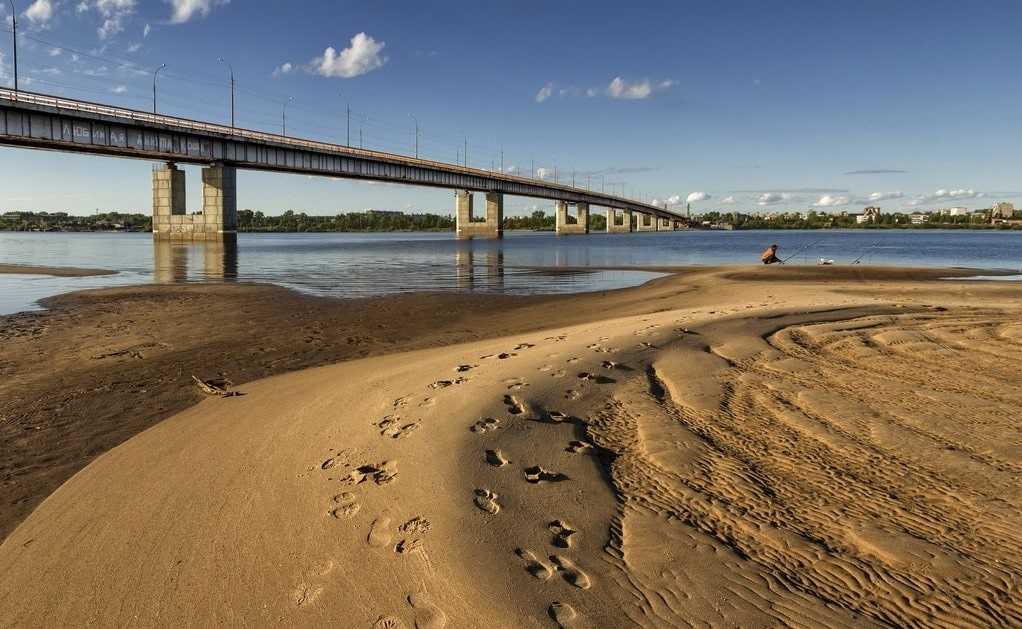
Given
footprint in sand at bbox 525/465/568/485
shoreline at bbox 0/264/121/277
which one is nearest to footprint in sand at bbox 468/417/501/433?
footprint in sand at bbox 525/465/568/485

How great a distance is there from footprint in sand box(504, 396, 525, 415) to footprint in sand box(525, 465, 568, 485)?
123 cm

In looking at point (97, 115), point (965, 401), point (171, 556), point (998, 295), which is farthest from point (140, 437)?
point (97, 115)

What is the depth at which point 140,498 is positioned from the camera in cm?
457

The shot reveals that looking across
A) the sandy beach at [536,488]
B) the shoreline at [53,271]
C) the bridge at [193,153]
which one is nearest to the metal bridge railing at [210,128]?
the bridge at [193,153]

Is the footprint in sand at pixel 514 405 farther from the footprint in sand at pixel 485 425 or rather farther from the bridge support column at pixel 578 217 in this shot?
the bridge support column at pixel 578 217

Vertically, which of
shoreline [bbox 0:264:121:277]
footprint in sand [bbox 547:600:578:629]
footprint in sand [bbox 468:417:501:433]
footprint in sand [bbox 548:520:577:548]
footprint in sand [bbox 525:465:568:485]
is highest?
shoreline [bbox 0:264:121:277]

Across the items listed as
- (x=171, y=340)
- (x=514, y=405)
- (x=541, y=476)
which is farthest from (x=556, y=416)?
(x=171, y=340)

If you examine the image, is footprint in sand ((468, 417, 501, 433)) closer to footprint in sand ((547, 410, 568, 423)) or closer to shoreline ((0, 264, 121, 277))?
footprint in sand ((547, 410, 568, 423))

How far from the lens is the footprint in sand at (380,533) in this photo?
3.49m

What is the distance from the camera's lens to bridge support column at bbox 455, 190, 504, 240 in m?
122

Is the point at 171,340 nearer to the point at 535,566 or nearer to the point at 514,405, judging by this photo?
the point at 514,405

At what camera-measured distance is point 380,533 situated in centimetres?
359

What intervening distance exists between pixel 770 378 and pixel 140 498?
6.57 metres

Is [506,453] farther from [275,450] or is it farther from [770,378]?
[770,378]
